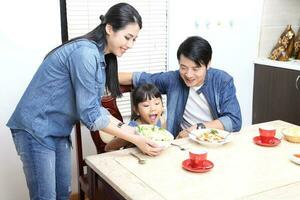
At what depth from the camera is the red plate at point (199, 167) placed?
128 cm

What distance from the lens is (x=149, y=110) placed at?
6.36ft

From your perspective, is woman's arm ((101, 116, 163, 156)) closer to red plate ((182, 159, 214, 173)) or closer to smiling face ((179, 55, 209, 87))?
red plate ((182, 159, 214, 173))

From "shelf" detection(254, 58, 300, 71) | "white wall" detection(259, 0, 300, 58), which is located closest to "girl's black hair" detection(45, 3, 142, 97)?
"shelf" detection(254, 58, 300, 71)

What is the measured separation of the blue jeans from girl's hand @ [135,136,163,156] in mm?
372

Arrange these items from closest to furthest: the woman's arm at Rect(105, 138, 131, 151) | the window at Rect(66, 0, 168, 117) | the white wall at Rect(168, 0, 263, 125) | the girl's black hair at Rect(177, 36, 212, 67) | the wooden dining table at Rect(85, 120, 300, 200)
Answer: the wooden dining table at Rect(85, 120, 300, 200), the woman's arm at Rect(105, 138, 131, 151), the girl's black hair at Rect(177, 36, 212, 67), the window at Rect(66, 0, 168, 117), the white wall at Rect(168, 0, 263, 125)

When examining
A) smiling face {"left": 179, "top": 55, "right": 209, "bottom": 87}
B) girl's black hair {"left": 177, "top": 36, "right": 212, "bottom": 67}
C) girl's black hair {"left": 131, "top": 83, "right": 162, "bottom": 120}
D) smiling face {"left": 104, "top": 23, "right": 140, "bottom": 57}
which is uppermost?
smiling face {"left": 104, "top": 23, "right": 140, "bottom": 57}

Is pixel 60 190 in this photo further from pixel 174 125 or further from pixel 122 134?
pixel 174 125

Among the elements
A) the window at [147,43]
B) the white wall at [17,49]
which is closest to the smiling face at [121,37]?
the white wall at [17,49]

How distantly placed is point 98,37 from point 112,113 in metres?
0.54

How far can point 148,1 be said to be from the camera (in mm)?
2561

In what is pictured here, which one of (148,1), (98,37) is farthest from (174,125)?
(148,1)

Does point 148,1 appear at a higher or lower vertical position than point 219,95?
higher

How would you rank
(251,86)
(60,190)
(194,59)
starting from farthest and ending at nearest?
(251,86) → (194,59) → (60,190)

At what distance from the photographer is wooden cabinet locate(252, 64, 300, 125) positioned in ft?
9.29
